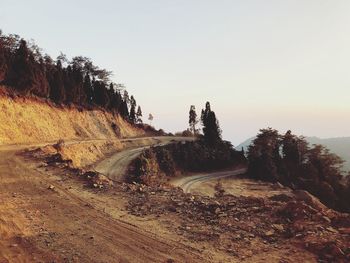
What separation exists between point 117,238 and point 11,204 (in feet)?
21.7

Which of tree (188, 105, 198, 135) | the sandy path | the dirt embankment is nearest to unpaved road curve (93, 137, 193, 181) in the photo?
the sandy path

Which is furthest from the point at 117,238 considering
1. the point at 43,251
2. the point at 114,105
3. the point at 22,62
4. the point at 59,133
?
the point at 114,105

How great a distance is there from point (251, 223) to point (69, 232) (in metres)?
7.23

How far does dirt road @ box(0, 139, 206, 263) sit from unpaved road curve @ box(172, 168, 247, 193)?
95.5 ft

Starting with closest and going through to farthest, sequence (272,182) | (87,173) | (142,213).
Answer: (142,213) < (87,173) < (272,182)

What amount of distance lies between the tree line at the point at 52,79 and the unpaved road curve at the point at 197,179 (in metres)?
26.7

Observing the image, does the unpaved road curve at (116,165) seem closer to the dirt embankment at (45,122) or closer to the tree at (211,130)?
the dirt embankment at (45,122)

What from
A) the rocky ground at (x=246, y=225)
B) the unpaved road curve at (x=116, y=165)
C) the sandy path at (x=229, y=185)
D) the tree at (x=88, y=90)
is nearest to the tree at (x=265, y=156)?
the sandy path at (x=229, y=185)

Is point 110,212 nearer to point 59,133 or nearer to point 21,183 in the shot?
Answer: point 21,183

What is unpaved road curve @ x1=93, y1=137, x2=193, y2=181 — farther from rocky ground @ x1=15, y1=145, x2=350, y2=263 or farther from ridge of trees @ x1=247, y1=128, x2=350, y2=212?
ridge of trees @ x1=247, y1=128, x2=350, y2=212

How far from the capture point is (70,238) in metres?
12.9

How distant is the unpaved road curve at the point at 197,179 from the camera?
50.7m

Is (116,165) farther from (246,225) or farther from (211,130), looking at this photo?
(211,130)

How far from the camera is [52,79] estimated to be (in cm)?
6512
